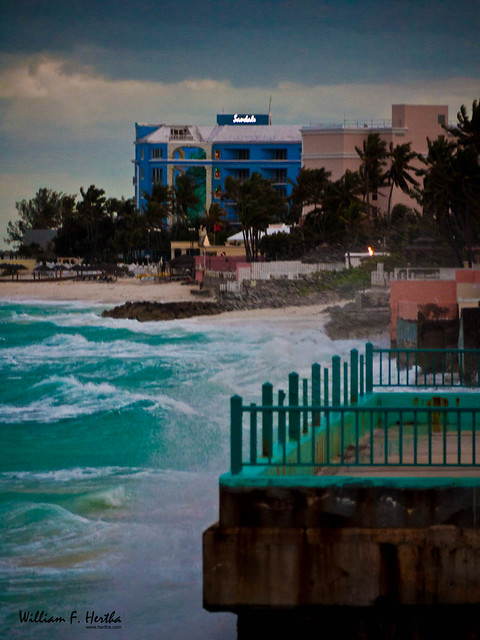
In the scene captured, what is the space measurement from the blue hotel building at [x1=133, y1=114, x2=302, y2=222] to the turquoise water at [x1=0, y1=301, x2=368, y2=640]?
5916cm

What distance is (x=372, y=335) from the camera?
100ft

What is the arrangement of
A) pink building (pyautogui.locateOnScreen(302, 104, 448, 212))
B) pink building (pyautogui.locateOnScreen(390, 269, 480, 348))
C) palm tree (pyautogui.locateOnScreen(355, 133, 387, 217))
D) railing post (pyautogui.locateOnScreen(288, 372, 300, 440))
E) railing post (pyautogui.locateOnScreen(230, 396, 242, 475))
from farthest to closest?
pink building (pyautogui.locateOnScreen(302, 104, 448, 212)), palm tree (pyautogui.locateOnScreen(355, 133, 387, 217)), pink building (pyautogui.locateOnScreen(390, 269, 480, 348)), railing post (pyautogui.locateOnScreen(288, 372, 300, 440)), railing post (pyautogui.locateOnScreen(230, 396, 242, 475))

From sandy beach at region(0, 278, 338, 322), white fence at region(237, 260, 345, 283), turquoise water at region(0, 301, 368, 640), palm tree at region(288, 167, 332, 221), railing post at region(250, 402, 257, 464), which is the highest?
palm tree at region(288, 167, 332, 221)

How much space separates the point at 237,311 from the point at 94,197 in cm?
5305

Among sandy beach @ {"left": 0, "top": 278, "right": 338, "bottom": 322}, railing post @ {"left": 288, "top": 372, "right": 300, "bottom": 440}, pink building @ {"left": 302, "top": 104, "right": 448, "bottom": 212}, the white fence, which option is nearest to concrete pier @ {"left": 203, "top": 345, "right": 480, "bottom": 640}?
railing post @ {"left": 288, "top": 372, "right": 300, "bottom": 440}

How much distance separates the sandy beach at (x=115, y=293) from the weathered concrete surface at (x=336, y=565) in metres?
37.6

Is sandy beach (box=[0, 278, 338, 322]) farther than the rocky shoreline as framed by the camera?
No

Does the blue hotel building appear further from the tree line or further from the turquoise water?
the turquoise water

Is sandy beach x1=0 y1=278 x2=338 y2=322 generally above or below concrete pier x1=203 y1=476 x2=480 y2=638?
below

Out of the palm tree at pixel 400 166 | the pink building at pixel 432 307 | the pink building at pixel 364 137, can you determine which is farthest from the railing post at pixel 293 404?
the pink building at pixel 364 137

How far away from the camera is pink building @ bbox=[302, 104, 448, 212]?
72875 millimetres

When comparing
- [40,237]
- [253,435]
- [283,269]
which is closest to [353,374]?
[253,435]

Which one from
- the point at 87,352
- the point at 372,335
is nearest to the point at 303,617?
the point at 372,335

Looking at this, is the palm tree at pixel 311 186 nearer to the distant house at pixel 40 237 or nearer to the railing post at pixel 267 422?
the distant house at pixel 40 237
